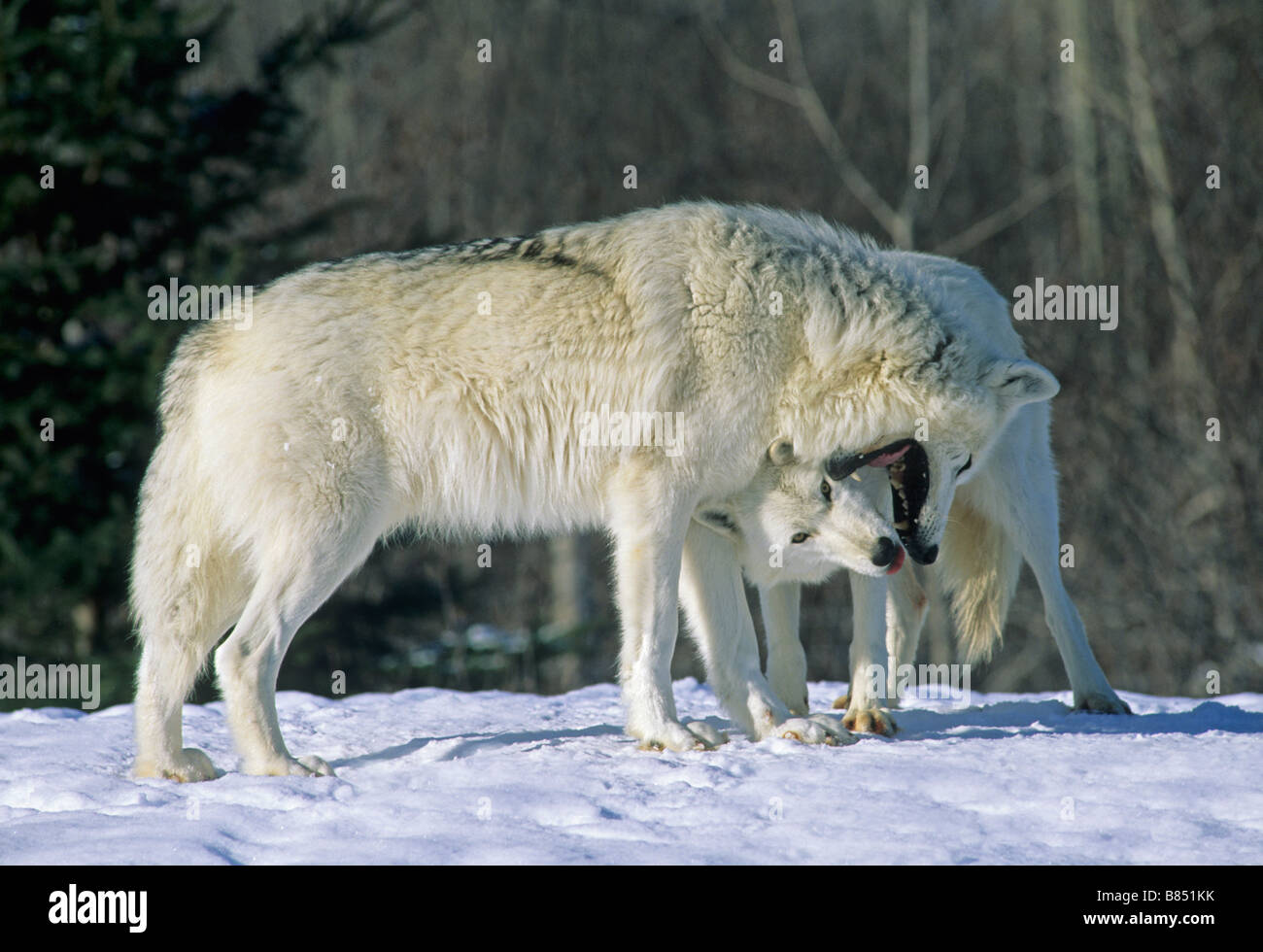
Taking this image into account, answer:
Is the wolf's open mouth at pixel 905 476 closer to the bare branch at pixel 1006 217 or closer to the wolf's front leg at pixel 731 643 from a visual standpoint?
the wolf's front leg at pixel 731 643

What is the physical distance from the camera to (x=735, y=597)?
5.30 m

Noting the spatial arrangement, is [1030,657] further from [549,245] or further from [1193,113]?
[549,245]

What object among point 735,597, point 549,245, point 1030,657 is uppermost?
point 549,245

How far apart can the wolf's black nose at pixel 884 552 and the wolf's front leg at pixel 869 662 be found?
0.87 ft

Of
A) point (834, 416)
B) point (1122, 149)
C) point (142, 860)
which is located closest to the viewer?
point (142, 860)

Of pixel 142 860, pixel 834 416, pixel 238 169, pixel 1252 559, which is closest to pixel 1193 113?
pixel 1252 559

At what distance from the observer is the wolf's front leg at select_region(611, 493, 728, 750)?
16.2 feet

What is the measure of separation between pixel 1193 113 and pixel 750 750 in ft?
48.3

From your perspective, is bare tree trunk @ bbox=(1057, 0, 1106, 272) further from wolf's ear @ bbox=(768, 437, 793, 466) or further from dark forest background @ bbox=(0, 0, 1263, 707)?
wolf's ear @ bbox=(768, 437, 793, 466)

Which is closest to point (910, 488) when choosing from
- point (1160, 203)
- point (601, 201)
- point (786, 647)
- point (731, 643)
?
point (786, 647)

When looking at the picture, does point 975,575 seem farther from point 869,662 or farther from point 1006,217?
point 1006,217

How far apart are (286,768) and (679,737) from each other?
144cm

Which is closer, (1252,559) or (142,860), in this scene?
(142,860)

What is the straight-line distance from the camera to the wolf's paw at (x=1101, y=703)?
19.3 ft
